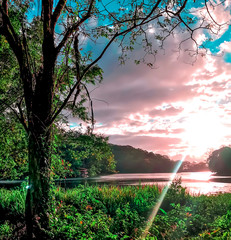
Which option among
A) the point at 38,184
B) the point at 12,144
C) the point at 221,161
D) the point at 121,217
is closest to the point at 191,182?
the point at 121,217

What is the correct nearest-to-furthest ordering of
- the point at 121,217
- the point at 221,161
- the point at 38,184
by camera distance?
the point at 38,184, the point at 121,217, the point at 221,161

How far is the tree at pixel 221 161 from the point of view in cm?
6159

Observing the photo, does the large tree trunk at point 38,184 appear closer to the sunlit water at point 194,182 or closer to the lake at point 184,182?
the lake at point 184,182

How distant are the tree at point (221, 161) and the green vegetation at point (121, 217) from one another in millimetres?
60341

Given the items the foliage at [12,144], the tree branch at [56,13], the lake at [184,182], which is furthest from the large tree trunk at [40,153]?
the foliage at [12,144]

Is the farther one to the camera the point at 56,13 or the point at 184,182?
the point at 184,182

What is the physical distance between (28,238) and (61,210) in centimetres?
161

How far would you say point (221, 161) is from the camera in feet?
207

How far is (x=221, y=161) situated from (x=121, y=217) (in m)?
66.4

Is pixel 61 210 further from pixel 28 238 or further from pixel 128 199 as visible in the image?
pixel 128 199

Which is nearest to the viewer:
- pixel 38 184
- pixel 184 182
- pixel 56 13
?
pixel 38 184

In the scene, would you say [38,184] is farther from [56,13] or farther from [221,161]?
[221,161]

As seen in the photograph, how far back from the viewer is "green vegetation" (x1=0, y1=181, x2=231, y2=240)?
434cm

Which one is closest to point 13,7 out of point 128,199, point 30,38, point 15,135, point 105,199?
point 30,38
